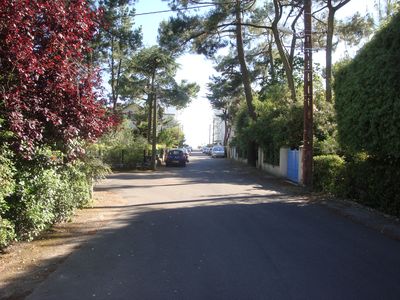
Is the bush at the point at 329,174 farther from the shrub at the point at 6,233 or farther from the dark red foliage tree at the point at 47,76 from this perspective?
the shrub at the point at 6,233

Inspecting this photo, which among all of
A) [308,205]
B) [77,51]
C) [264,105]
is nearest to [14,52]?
[77,51]

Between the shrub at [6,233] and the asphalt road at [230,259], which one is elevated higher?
the shrub at [6,233]

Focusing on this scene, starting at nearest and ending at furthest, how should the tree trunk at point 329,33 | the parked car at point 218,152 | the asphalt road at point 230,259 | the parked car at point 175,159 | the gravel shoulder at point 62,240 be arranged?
the asphalt road at point 230,259, the gravel shoulder at point 62,240, the tree trunk at point 329,33, the parked car at point 175,159, the parked car at point 218,152

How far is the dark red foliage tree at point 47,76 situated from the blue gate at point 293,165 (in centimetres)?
1499

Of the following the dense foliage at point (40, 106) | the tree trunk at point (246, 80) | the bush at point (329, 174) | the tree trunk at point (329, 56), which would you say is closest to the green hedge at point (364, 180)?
the bush at point (329, 174)

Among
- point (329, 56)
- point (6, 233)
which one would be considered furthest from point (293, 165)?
point (6, 233)

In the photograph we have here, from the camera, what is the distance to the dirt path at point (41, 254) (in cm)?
640

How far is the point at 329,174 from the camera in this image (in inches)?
698

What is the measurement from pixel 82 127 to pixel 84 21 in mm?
2049

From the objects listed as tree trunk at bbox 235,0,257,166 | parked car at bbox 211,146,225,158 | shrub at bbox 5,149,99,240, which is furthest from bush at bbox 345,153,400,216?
parked car at bbox 211,146,225,158

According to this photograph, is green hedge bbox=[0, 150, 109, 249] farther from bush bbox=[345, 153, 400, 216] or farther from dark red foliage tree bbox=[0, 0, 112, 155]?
bush bbox=[345, 153, 400, 216]

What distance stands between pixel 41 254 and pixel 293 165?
18201 mm

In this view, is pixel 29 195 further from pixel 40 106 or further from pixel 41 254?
pixel 40 106

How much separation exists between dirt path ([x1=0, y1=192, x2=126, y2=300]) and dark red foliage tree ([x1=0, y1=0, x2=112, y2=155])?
1.72 metres
